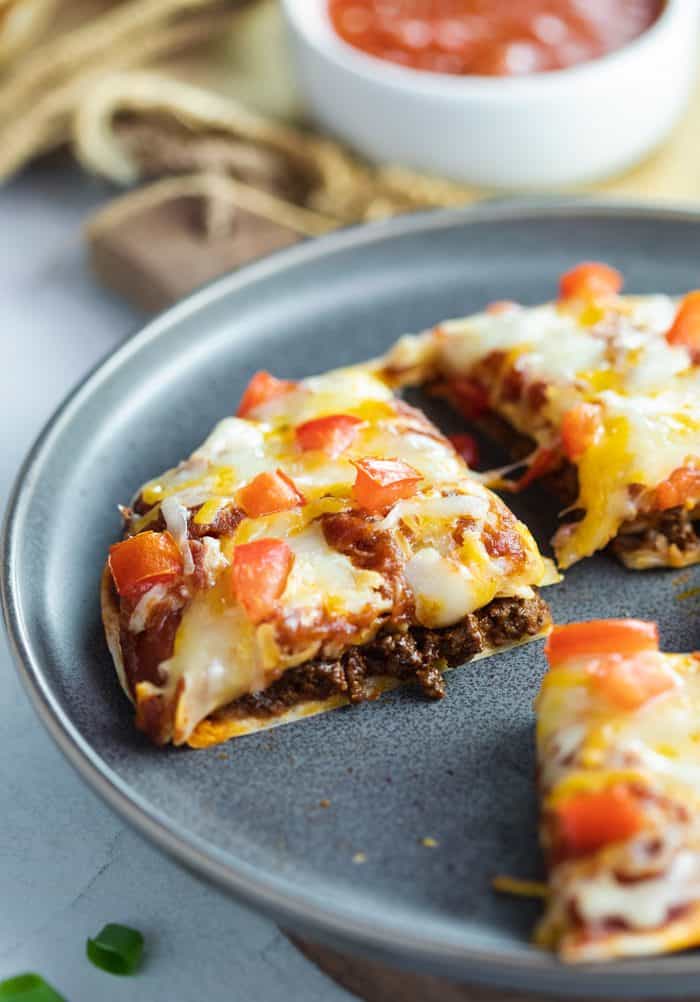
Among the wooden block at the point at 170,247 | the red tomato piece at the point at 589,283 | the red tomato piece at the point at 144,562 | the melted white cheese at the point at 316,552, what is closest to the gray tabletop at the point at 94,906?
the melted white cheese at the point at 316,552

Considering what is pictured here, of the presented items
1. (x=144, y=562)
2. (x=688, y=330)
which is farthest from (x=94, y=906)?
(x=688, y=330)

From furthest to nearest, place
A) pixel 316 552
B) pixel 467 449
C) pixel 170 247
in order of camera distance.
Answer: pixel 170 247
pixel 467 449
pixel 316 552

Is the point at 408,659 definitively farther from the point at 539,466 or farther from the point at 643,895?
the point at 643,895

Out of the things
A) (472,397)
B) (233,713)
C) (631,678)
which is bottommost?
(472,397)

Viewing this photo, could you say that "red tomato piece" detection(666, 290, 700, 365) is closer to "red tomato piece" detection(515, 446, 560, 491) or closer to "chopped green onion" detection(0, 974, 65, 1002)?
"red tomato piece" detection(515, 446, 560, 491)

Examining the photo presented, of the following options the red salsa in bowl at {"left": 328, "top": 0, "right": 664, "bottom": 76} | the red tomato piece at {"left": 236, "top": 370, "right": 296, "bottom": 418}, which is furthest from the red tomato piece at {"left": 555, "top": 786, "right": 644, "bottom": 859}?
the red salsa in bowl at {"left": 328, "top": 0, "right": 664, "bottom": 76}

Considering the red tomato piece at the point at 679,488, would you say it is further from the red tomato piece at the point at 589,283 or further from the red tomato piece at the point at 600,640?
the red tomato piece at the point at 589,283

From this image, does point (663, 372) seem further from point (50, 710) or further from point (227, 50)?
point (227, 50)
